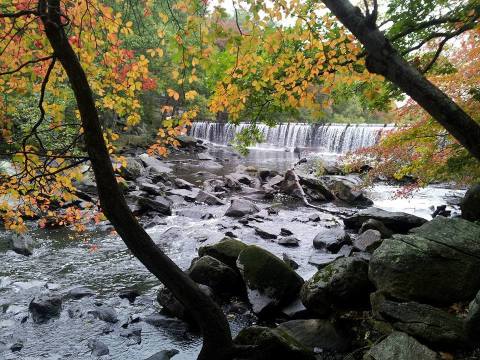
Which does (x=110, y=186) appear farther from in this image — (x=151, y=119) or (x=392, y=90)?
(x=151, y=119)

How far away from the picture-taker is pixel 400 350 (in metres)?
3.90

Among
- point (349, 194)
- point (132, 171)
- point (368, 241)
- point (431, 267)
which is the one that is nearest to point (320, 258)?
point (368, 241)

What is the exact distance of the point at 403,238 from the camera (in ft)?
17.7

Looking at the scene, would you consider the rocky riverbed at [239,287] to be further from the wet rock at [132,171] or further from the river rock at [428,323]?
the wet rock at [132,171]

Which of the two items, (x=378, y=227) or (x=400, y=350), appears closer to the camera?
(x=400, y=350)

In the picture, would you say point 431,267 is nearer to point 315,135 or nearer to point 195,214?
point 195,214

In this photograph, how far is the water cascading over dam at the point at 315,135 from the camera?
3108 centimetres

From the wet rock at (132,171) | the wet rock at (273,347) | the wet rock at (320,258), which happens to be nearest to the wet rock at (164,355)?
the wet rock at (273,347)

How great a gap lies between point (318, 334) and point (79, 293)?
186 inches

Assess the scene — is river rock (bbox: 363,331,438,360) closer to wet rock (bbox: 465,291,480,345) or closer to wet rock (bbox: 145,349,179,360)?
wet rock (bbox: 465,291,480,345)

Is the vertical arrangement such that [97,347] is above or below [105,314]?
below

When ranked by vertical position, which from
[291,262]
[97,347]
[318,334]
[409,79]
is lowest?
[97,347]

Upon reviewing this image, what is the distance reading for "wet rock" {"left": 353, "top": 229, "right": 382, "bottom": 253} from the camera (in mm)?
8370

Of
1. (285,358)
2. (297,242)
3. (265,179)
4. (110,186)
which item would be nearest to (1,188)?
(110,186)
